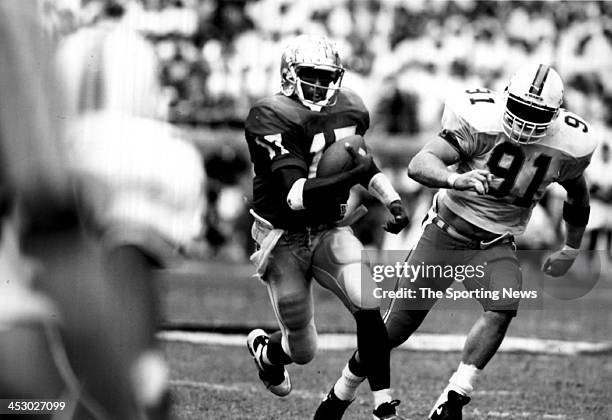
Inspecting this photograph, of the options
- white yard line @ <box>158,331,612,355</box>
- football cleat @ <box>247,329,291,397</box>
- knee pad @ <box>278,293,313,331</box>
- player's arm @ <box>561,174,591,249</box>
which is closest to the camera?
knee pad @ <box>278,293,313,331</box>

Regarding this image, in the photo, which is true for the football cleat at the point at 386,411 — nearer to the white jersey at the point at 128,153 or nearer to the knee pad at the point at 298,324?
the knee pad at the point at 298,324

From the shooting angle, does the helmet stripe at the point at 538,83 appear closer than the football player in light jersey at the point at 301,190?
No

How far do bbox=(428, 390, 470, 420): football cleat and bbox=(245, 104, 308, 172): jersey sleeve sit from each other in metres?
1.11

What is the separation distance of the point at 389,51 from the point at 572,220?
23.4ft

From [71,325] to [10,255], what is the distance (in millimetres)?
229

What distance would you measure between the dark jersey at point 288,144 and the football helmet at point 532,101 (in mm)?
674

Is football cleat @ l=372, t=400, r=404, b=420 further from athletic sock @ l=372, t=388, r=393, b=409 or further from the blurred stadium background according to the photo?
the blurred stadium background

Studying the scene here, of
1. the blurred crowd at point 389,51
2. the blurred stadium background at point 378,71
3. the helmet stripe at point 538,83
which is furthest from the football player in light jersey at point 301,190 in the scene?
the blurred crowd at point 389,51

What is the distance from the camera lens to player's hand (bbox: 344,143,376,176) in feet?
15.6

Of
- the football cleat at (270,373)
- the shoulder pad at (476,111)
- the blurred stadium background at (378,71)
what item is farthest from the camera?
the blurred stadium background at (378,71)

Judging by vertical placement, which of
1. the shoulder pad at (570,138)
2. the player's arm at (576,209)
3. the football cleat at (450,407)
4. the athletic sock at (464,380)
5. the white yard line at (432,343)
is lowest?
the white yard line at (432,343)

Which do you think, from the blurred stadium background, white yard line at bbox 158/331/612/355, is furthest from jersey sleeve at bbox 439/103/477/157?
the blurred stadium background

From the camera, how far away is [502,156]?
5.20 m

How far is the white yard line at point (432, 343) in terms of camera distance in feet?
24.9
